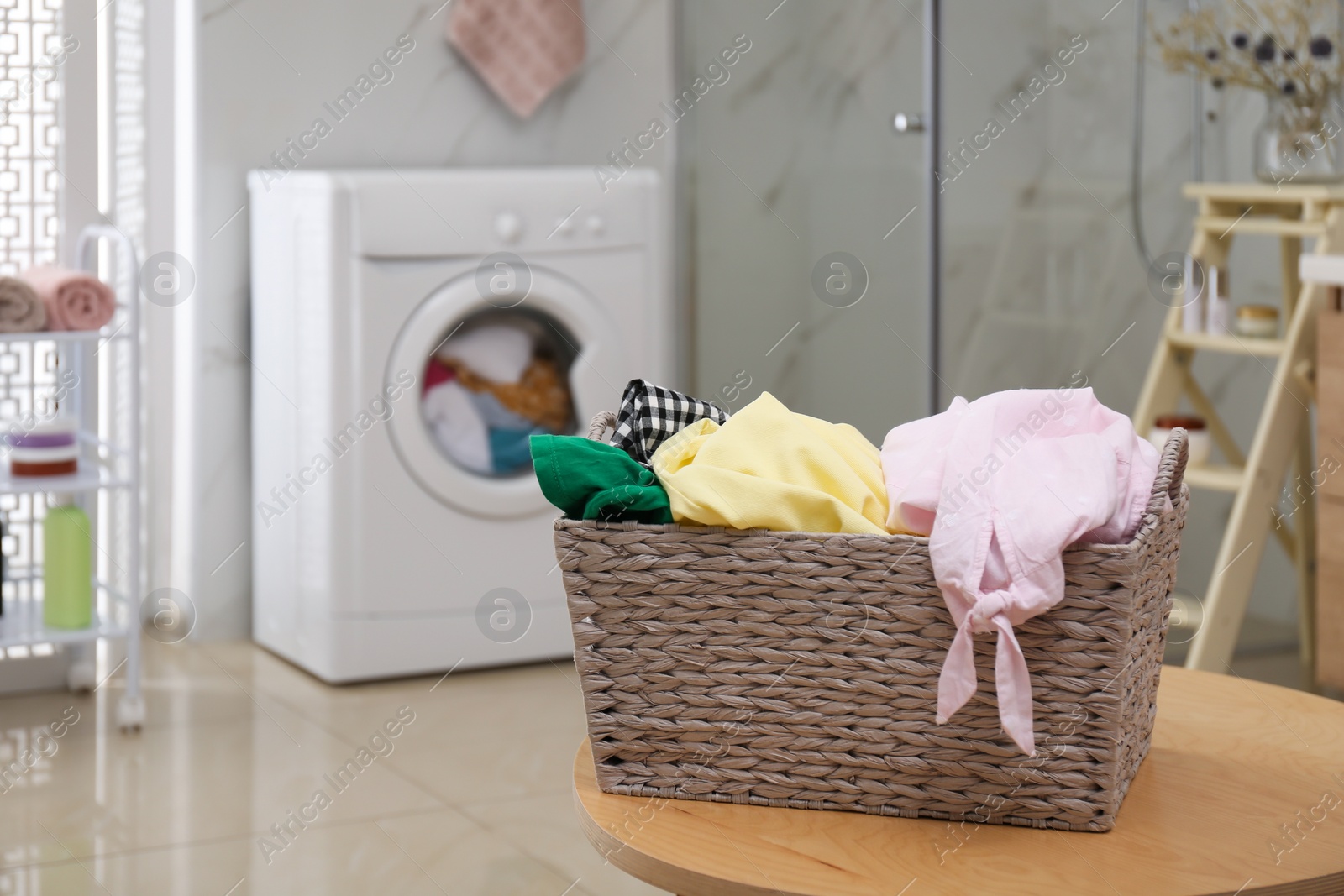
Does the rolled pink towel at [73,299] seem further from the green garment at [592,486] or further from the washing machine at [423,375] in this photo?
the green garment at [592,486]

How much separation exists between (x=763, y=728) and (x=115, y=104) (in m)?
2.41

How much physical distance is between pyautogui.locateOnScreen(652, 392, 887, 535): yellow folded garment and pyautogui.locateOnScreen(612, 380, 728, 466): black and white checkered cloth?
21 millimetres

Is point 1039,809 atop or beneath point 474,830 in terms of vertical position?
atop

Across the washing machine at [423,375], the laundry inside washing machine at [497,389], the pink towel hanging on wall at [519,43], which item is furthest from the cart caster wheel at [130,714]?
the pink towel hanging on wall at [519,43]

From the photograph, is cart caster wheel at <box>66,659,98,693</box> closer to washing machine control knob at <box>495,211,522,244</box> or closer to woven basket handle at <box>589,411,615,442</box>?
washing machine control knob at <box>495,211,522,244</box>

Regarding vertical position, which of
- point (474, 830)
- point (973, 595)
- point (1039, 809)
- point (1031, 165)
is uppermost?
point (1031, 165)

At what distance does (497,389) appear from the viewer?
2688mm

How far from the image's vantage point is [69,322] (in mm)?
2379

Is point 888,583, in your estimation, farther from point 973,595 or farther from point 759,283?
point 759,283

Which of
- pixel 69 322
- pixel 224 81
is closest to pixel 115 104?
pixel 224 81

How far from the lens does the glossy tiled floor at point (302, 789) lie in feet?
6.04

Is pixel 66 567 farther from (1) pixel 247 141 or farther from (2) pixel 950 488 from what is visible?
(2) pixel 950 488

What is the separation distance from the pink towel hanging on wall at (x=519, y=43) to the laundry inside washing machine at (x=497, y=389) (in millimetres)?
572

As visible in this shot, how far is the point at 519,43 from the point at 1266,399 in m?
1.63
